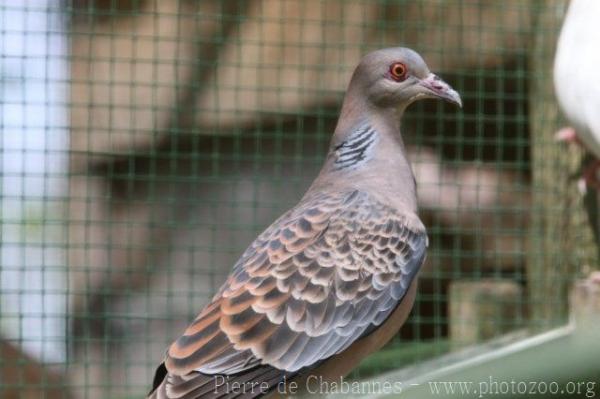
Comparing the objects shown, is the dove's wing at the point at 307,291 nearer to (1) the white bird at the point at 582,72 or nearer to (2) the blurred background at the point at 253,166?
(1) the white bird at the point at 582,72

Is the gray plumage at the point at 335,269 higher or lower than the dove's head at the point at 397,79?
lower

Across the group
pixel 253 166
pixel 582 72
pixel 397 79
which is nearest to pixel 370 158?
pixel 397 79

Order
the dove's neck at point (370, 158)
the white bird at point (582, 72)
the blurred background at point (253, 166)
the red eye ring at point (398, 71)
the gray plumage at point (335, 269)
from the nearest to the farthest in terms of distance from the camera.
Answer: the gray plumage at point (335, 269), the dove's neck at point (370, 158), the red eye ring at point (398, 71), the white bird at point (582, 72), the blurred background at point (253, 166)

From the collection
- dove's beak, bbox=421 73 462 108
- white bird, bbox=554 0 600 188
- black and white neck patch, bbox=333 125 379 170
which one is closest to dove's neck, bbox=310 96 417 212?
black and white neck patch, bbox=333 125 379 170

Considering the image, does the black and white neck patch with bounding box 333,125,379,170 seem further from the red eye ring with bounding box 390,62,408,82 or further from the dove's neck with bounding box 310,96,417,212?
the red eye ring with bounding box 390,62,408,82

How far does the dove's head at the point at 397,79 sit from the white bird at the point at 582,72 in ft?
2.30

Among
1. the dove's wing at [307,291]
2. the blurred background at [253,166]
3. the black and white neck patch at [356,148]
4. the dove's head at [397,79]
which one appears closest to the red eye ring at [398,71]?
the dove's head at [397,79]

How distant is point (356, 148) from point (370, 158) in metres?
0.06

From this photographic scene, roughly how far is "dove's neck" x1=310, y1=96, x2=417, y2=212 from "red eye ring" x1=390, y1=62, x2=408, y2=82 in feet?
0.30

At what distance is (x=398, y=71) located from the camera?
2902 mm

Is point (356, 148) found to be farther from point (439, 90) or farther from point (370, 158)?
point (439, 90)

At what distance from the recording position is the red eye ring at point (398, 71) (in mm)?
2893

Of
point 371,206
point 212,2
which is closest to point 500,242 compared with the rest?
point 212,2

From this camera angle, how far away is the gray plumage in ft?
7.66
